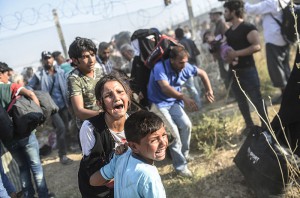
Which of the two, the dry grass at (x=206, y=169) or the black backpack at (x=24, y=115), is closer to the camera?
the black backpack at (x=24, y=115)

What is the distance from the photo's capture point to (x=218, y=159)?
12.3ft

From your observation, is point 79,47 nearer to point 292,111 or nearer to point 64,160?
point 292,111

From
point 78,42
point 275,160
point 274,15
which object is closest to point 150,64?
point 78,42

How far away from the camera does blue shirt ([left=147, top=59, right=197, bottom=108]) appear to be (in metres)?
3.41

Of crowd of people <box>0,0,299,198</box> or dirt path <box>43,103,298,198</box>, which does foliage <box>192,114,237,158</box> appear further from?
crowd of people <box>0,0,299,198</box>

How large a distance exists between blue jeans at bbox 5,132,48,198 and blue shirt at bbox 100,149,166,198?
1.85 metres

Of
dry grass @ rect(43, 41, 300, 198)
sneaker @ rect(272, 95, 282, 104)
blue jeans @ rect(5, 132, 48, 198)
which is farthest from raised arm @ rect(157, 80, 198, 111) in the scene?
sneaker @ rect(272, 95, 282, 104)

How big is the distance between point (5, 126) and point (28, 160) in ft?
1.98

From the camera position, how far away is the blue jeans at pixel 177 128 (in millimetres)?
3410

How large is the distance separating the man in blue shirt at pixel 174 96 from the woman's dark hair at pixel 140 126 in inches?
65.9

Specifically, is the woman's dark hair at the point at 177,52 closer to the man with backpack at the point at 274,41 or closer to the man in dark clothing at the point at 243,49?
the man in dark clothing at the point at 243,49

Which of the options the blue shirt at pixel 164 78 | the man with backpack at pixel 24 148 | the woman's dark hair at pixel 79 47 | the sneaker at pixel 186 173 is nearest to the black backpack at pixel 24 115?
the man with backpack at pixel 24 148

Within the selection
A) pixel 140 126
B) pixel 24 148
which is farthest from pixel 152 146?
pixel 24 148

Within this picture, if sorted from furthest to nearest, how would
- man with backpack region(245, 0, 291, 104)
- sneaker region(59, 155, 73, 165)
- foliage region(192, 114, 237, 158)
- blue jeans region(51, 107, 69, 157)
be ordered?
1. sneaker region(59, 155, 73, 165)
2. blue jeans region(51, 107, 69, 157)
3. man with backpack region(245, 0, 291, 104)
4. foliage region(192, 114, 237, 158)
